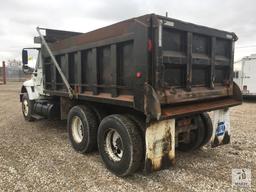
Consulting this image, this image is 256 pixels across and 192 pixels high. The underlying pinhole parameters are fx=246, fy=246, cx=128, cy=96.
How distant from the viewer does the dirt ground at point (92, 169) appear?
11.9ft

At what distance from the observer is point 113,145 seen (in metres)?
4.23

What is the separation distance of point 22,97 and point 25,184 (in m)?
5.21

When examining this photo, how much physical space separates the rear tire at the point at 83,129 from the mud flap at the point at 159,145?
4.99ft

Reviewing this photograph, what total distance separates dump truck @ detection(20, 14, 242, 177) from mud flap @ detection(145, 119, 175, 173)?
0.05 ft

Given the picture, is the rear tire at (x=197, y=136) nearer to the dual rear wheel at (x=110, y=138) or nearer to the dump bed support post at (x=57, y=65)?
the dual rear wheel at (x=110, y=138)

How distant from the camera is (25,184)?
3676 mm

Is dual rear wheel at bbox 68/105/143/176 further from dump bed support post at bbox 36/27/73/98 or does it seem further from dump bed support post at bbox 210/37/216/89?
dump bed support post at bbox 210/37/216/89

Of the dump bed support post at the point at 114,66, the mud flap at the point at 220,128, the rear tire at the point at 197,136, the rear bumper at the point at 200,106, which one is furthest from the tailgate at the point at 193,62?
the dump bed support post at the point at 114,66

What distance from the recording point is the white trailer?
42.1ft

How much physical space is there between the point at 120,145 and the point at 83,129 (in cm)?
115

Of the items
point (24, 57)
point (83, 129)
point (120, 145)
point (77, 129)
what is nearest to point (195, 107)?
point (120, 145)

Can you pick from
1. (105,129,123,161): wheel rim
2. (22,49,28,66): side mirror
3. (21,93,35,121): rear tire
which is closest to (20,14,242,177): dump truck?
(105,129,123,161): wheel rim

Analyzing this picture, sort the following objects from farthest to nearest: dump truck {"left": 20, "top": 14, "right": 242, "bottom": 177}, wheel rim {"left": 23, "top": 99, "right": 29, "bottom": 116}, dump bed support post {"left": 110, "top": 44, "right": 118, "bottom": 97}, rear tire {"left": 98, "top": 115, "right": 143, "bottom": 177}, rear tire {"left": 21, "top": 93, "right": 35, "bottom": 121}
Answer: wheel rim {"left": 23, "top": 99, "right": 29, "bottom": 116}, rear tire {"left": 21, "top": 93, "right": 35, "bottom": 121}, dump bed support post {"left": 110, "top": 44, "right": 118, "bottom": 97}, rear tire {"left": 98, "top": 115, "right": 143, "bottom": 177}, dump truck {"left": 20, "top": 14, "right": 242, "bottom": 177}

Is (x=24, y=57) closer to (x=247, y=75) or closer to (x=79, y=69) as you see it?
(x=79, y=69)
